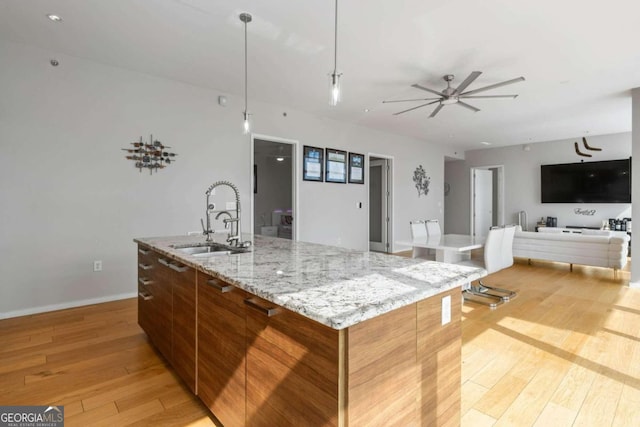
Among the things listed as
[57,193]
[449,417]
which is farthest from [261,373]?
[57,193]

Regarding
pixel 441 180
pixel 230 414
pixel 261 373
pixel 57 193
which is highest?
pixel 441 180

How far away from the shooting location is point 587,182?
7.64 meters

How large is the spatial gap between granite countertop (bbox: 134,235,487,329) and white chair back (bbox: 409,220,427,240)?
2527mm

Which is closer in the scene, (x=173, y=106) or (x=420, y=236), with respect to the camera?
(x=173, y=106)

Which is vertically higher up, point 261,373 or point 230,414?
point 261,373

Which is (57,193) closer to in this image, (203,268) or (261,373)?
(203,268)

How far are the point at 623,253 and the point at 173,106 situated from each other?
6505 millimetres

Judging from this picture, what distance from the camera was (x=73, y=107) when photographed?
11.4ft

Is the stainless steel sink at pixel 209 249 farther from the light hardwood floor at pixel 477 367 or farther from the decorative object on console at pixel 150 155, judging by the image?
the decorative object on console at pixel 150 155

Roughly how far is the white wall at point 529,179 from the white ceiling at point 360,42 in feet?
11.1

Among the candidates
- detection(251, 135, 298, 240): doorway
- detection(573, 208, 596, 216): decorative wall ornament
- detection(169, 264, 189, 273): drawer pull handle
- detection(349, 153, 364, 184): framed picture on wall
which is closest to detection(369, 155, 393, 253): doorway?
detection(349, 153, 364, 184): framed picture on wall

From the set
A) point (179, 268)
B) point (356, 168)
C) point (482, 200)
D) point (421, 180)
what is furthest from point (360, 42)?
point (482, 200)

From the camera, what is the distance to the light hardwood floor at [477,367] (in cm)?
176

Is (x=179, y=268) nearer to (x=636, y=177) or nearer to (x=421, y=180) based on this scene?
(x=636, y=177)
